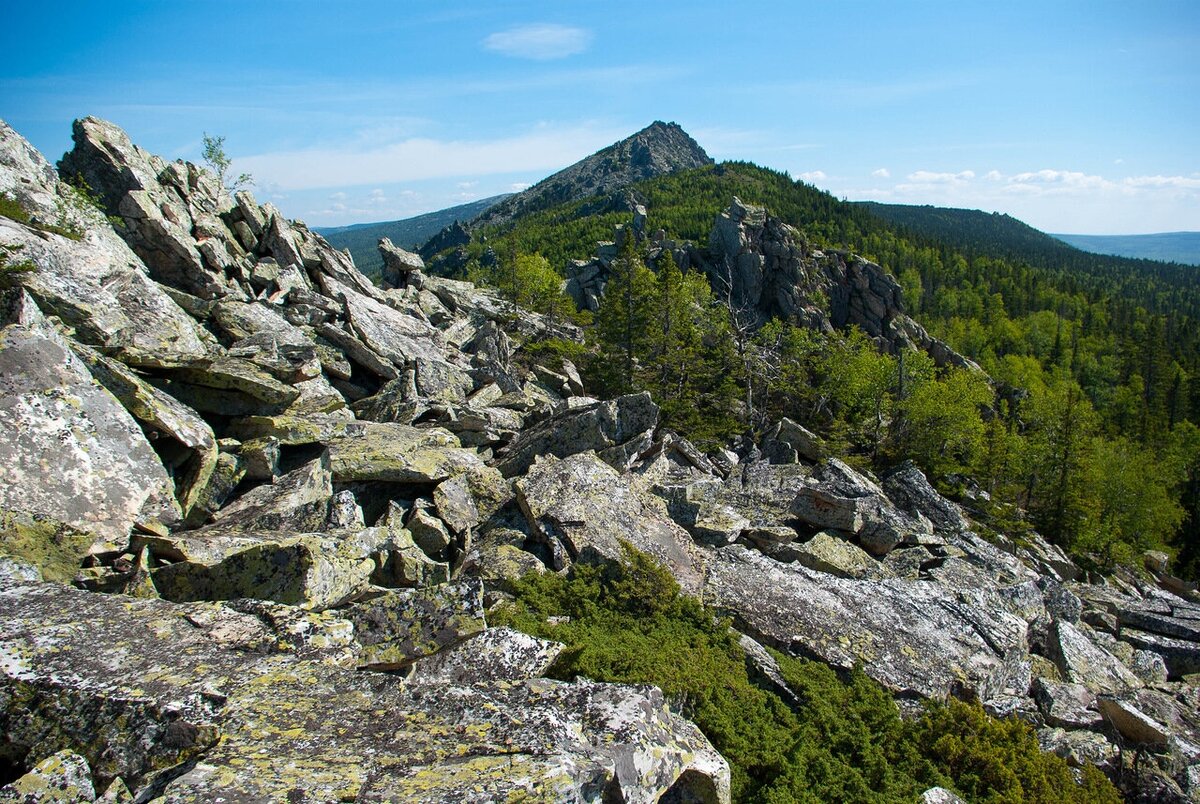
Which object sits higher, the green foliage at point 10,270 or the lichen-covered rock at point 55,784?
the green foliage at point 10,270

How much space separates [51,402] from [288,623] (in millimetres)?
6634

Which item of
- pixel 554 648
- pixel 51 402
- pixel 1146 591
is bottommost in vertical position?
pixel 1146 591

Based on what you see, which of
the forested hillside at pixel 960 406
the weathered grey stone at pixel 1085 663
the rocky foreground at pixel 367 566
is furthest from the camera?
the forested hillside at pixel 960 406

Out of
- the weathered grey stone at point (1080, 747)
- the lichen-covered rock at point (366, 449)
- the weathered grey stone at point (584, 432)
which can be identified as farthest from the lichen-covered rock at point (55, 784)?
the weathered grey stone at point (1080, 747)

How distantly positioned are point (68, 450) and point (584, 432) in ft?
41.8

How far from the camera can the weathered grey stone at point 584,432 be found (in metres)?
19.2

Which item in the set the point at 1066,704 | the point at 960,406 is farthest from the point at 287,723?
the point at 960,406

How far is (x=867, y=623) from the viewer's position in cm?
1325

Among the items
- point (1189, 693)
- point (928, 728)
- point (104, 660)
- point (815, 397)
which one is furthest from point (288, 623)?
point (815, 397)

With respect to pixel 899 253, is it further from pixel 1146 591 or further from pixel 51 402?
pixel 51 402

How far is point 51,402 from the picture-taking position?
401 inches

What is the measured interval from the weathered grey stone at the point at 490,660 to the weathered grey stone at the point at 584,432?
10200 mm

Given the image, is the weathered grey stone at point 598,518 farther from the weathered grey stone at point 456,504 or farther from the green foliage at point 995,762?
the green foliage at point 995,762

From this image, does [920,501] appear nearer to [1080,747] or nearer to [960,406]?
[1080,747]
